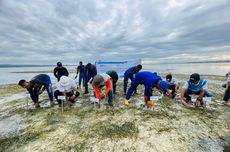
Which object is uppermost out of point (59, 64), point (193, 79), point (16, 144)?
point (59, 64)

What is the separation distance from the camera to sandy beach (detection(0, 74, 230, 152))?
9.89ft

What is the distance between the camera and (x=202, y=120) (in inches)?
162

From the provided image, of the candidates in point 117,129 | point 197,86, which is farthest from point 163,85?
point 117,129

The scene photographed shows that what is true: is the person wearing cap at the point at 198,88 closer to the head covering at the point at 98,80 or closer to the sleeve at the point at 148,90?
the sleeve at the point at 148,90

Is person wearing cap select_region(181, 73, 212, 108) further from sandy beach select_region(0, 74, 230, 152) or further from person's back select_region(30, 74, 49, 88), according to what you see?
person's back select_region(30, 74, 49, 88)

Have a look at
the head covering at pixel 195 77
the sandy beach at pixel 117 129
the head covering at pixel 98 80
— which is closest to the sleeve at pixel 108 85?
the head covering at pixel 98 80

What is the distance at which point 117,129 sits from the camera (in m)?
3.71

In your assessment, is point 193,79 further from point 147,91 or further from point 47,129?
point 47,129

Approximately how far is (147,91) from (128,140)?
1.91 metres

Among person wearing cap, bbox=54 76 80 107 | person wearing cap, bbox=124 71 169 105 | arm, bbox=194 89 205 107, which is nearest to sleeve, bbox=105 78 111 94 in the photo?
person wearing cap, bbox=124 71 169 105

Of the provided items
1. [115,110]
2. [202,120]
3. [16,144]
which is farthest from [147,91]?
[16,144]

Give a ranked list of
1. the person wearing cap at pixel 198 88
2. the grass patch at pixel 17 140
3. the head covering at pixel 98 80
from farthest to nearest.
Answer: the person wearing cap at pixel 198 88
the head covering at pixel 98 80
the grass patch at pixel 17 140

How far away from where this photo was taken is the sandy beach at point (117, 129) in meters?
3.01

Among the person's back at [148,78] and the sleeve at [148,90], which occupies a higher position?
the person's back at [148,78]
